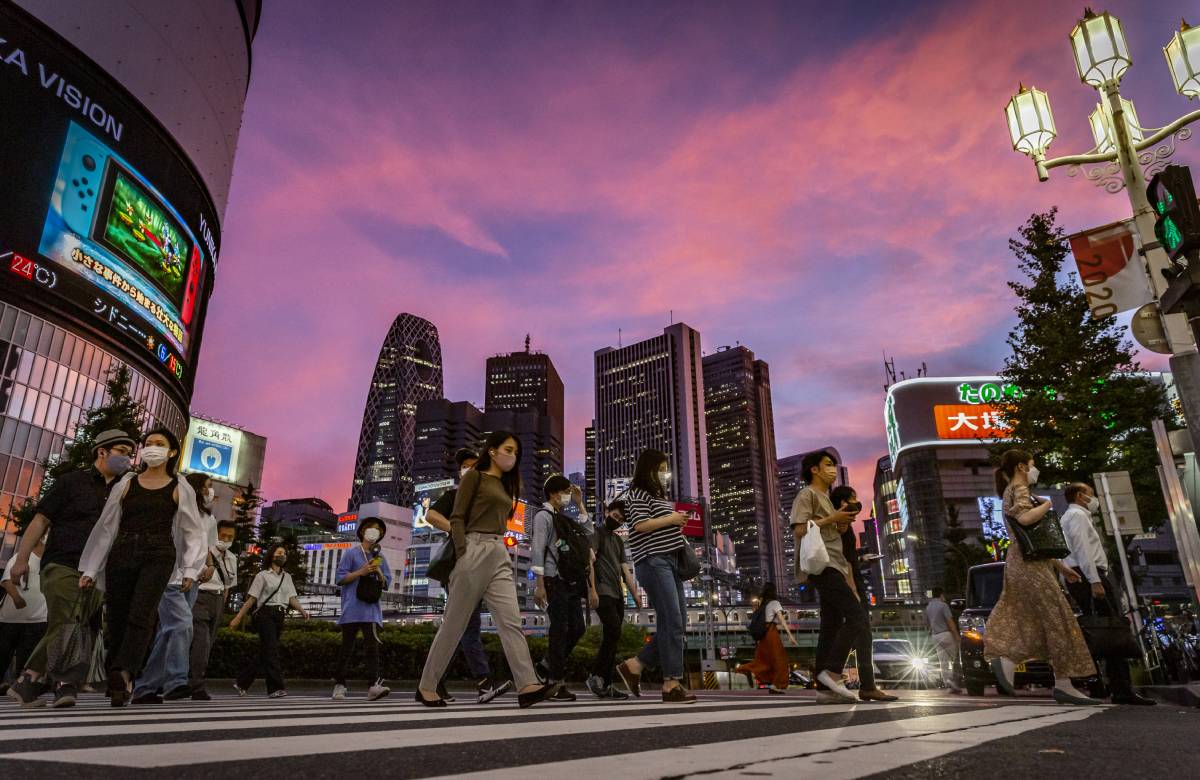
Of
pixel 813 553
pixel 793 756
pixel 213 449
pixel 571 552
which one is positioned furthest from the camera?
pixel 213 449

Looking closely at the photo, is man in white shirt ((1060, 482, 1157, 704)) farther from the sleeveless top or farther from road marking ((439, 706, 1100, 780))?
the sleeveless top

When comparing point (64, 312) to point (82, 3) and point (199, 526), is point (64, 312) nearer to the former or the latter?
point (82, 3)

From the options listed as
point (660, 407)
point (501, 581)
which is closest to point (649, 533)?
point (501, 581)

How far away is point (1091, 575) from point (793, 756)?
5637mm

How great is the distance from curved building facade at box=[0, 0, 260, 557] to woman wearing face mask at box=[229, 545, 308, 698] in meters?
33.4

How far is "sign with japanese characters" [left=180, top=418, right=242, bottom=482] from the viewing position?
6350 centimetres

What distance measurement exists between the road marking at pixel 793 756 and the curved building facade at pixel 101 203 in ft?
132

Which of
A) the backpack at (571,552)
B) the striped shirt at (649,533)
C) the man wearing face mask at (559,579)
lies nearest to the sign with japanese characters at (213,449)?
the man wearing face mask at (559,579)

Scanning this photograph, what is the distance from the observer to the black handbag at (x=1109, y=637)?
584cm

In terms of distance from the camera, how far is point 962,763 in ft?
5.85

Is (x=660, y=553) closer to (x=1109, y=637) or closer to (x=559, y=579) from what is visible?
(x=559, y=579)

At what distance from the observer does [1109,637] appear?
19.4 feet

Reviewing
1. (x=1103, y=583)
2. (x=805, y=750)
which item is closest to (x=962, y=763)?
(x=805, y=750)

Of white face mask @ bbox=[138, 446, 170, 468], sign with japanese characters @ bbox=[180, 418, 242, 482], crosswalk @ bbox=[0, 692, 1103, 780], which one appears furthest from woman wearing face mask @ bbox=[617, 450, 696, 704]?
sign with japanese characters @ bbox=[180, 418, 242, 482]
